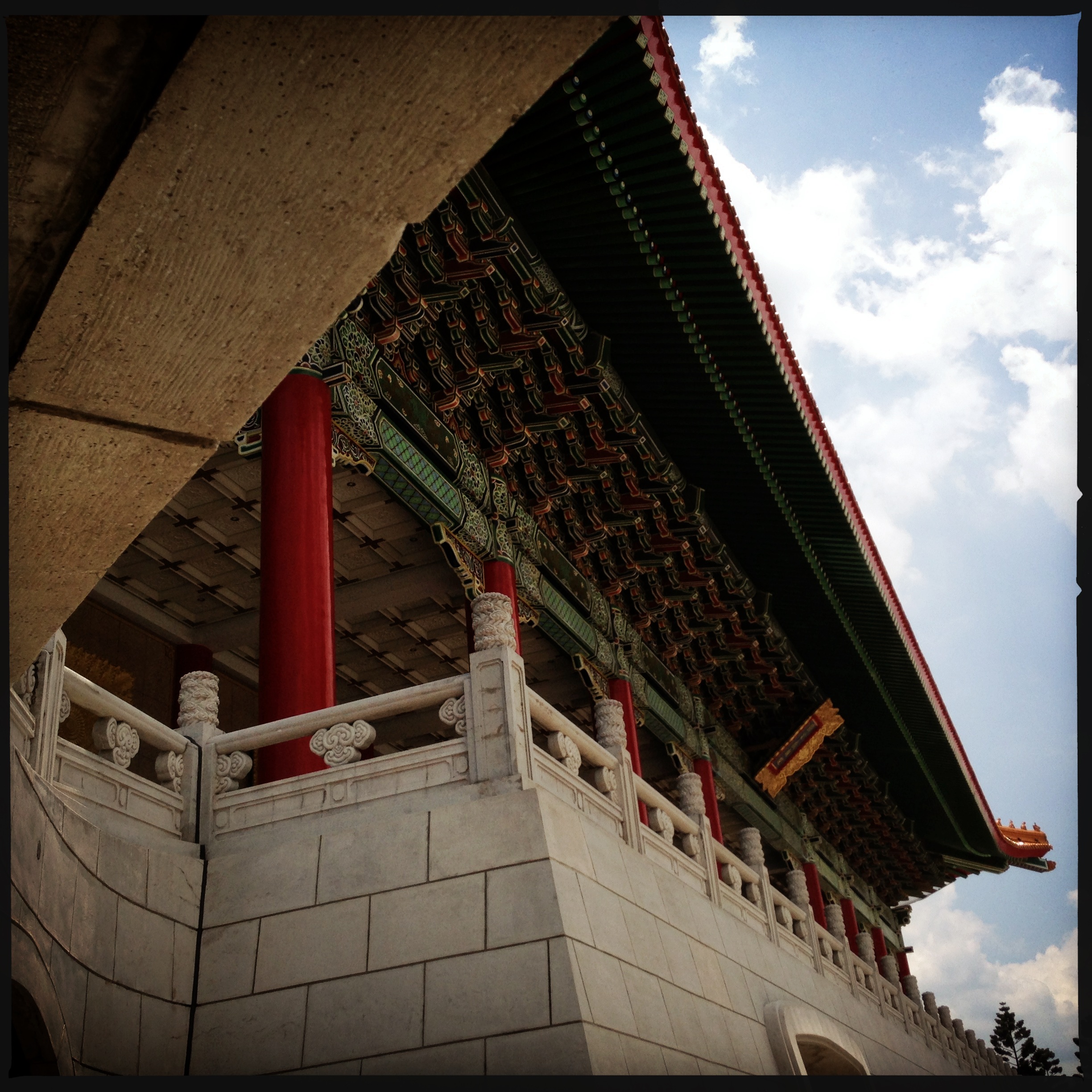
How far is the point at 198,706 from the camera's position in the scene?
20.2 ft

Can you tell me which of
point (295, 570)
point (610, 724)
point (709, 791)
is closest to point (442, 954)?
point (295, 570)

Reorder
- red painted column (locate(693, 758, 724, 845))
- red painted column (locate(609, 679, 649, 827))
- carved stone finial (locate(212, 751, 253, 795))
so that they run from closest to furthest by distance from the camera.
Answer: carved stone finial (locate(212, 751, 253, 795)), red painted column (locate(609, 679, 649, 827)), red painted column (locate(693, 758, 724, 845))

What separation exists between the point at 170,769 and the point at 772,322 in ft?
19.7

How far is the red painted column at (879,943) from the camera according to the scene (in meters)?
20.1

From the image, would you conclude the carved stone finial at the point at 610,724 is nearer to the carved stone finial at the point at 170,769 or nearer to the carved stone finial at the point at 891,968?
the carved stone finial at the point at 170,769

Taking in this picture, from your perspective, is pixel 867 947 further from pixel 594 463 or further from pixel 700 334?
pixel 700 334

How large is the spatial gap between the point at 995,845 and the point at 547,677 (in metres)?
14.3

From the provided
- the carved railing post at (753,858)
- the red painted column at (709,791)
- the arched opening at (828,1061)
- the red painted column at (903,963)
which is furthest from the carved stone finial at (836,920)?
the red painted column at (903,963)

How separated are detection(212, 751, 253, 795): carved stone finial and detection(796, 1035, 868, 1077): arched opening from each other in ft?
14.4

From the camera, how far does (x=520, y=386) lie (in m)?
10.0

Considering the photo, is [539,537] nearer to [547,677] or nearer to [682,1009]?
[547,677]

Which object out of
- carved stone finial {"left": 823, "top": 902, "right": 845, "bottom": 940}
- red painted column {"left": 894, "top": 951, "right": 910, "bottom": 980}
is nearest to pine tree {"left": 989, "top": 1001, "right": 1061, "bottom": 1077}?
red painted column {"left": 894, "top": 951, "right": 910, "bottom": 980}

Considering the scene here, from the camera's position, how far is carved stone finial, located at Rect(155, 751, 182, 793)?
5754mm

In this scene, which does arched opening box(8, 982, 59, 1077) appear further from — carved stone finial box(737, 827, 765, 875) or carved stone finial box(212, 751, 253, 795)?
carved stone finial box(737, 827, 765, 875)
